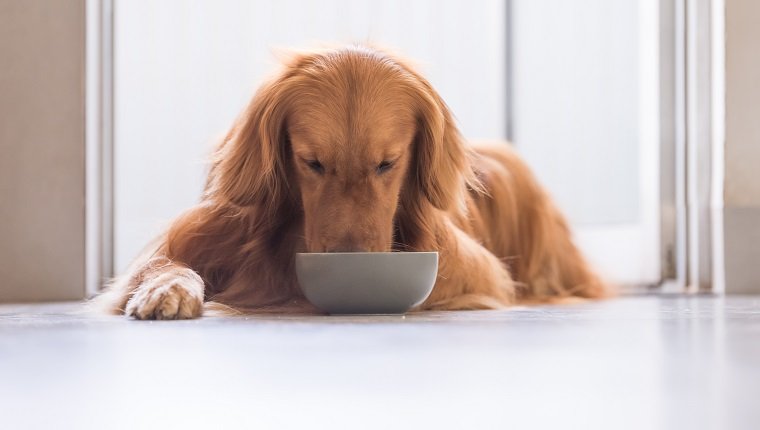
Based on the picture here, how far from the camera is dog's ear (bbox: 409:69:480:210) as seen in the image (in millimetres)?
2117

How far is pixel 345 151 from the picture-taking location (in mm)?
1934

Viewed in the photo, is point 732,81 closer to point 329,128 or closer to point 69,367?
point 329,128

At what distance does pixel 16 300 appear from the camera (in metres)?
2.79

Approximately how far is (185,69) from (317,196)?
1477mm

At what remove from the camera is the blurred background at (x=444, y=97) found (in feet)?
9.27

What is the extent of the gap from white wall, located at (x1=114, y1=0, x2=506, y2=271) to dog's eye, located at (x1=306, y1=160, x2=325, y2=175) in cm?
116

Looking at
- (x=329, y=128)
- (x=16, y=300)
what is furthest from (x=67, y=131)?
A: (x=329, y=128)

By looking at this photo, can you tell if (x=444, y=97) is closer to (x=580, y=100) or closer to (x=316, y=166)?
(x=316, y=166)

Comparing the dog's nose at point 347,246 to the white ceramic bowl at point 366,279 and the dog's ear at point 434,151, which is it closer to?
the white ceramic bowl at point 366,279

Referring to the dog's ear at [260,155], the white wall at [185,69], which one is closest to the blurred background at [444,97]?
the white wall at [185,69]

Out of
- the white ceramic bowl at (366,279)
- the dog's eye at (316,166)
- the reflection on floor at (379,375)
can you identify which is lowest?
the reflection on floor at (379,375)

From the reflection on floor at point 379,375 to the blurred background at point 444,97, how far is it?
40.1 inches

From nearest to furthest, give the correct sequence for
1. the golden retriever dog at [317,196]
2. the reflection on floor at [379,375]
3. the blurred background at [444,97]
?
the reflection on floor at [379,375] < the golden retriever dog at [317,196] < the blurred background at [444,97]

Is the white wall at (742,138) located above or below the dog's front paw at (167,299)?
above
